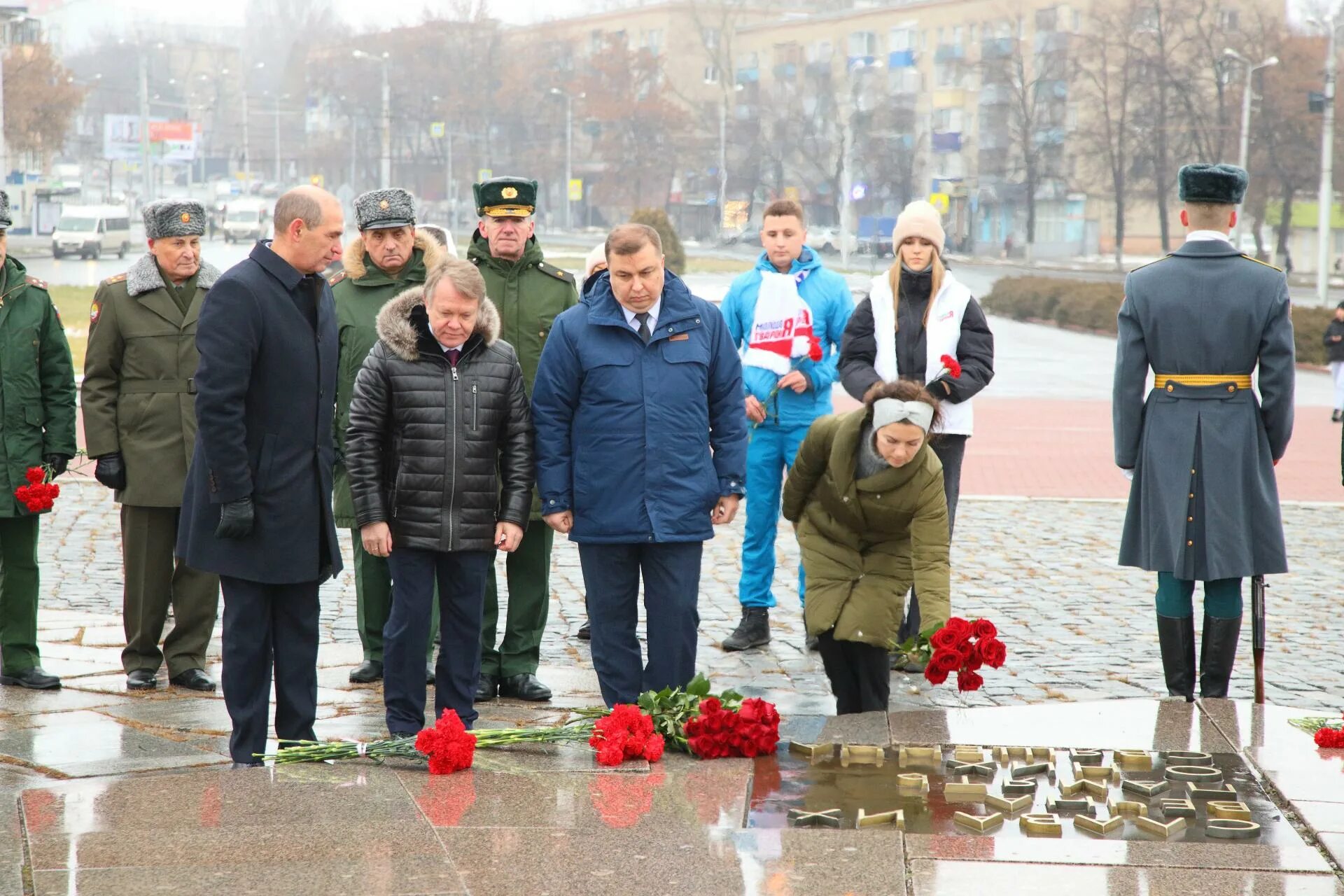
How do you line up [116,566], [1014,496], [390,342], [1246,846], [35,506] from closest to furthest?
[1246,846] → [390,342] → [35,506] → [116,566] → [1014,496]

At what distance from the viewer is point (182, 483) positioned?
6699mm

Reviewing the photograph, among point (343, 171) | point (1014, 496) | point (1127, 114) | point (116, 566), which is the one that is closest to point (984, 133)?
point (1127, 114)

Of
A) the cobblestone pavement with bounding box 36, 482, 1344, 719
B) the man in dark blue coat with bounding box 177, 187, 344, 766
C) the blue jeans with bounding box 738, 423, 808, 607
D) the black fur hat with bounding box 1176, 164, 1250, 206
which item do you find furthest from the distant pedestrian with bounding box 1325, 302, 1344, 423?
the man in dark blue coat with bounding box 177, 187, 344, 766

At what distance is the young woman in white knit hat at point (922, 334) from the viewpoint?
23.7 ft

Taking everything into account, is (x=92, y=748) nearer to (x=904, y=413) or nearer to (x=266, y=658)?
(x=266, y=658)

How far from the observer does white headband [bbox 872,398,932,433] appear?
5.54 meters

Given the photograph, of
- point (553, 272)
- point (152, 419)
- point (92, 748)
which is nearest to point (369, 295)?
point (553, 272)

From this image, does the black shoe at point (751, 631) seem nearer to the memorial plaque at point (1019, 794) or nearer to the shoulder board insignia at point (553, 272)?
the shoulder board insignia at point (553, 272)

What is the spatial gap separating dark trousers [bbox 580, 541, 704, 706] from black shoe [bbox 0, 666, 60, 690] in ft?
7.82

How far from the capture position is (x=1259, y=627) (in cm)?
612

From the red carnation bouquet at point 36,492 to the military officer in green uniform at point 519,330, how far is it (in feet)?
5.77

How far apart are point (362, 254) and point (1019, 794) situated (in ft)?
11.9

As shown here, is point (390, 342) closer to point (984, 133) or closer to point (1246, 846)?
point (1246, 846)

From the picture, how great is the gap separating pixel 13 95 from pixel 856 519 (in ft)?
207
